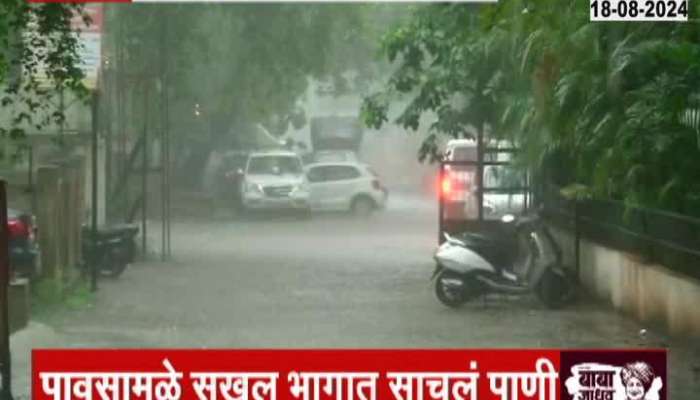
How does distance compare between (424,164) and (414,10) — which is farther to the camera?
(414,10)

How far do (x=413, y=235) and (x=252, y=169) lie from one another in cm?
61

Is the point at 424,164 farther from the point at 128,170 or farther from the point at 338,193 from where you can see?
the point at 128,170

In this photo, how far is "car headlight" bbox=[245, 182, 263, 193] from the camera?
5570mm

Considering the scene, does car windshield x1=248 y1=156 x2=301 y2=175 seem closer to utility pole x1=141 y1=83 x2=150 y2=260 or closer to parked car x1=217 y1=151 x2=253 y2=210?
parked car x1=217 y1=151 x2=253 y2=210

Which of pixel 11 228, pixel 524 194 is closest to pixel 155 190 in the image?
pixel 11 228

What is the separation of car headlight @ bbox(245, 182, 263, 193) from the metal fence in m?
1.00

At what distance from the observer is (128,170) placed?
5.65m

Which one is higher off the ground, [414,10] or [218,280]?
[414,10]

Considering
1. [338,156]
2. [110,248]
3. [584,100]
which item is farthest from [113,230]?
[584,100]

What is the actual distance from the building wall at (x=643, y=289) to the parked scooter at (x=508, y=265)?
106 millimetres

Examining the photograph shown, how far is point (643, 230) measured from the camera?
232 inches

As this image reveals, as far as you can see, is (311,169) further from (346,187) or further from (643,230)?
(643,230)

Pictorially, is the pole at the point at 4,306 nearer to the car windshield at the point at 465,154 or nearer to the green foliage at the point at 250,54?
the green foliage at the point at 250,54

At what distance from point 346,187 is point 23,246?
1042mm
